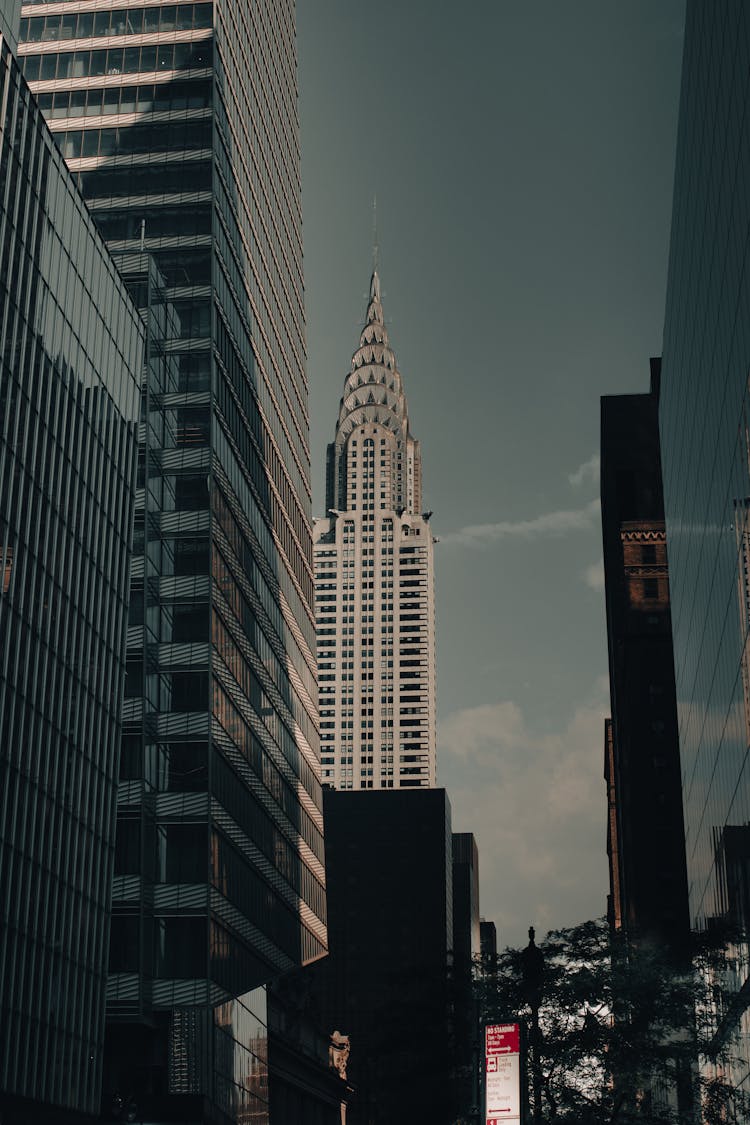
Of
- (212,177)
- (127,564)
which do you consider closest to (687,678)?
(127,564)

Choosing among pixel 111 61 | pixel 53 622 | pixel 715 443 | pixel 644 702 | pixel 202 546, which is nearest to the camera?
pixel 715 443

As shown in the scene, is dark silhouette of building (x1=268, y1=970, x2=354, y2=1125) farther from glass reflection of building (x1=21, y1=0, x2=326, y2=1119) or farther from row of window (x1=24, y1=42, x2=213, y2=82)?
row of window (x1=24, y1=42, x2=213, y2=82)

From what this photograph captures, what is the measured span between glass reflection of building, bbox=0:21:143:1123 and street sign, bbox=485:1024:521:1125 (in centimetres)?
3157

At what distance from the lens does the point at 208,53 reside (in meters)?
104

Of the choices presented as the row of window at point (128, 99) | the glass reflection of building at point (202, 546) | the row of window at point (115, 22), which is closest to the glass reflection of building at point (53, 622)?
the glass reflection of building at point (202, 546)

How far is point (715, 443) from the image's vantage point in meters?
57.8

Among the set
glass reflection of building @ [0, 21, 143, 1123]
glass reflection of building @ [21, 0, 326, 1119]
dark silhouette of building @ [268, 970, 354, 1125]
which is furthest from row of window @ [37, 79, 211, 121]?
dark silhouette of building @ [268, 970, 354, 1125]

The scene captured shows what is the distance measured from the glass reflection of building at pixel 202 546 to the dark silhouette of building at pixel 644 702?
40661 millimetres

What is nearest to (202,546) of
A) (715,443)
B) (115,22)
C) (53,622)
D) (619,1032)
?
(53,622)

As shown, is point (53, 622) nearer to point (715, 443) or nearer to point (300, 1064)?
point (715, 443)

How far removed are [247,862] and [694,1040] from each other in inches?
1897

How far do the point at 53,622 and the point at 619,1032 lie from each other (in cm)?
2996

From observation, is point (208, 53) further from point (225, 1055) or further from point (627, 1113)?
point (627, 1113)

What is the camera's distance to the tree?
1825 inches
